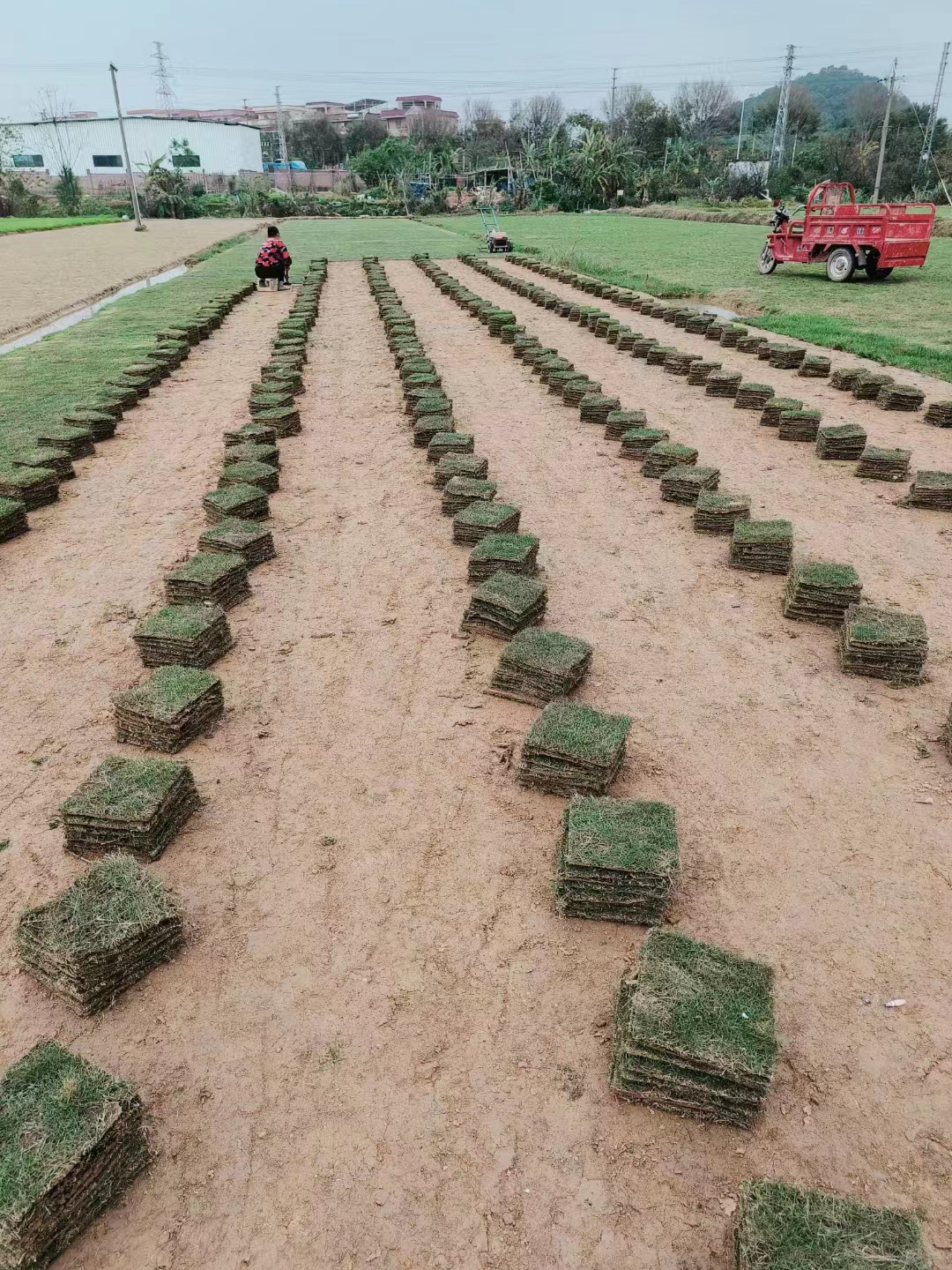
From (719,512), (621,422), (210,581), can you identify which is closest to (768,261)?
(621,422)

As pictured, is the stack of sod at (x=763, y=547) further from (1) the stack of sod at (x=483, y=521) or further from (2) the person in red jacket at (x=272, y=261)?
(2) the person in red jacket at (x=272, y=261)

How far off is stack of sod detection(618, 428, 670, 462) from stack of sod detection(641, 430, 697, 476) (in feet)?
1.74

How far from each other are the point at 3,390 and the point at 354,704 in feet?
44.2

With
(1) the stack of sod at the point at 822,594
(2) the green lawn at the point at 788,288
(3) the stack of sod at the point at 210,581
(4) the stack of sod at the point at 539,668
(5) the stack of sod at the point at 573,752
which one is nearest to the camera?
(5) the stack of sod at the point at 573,752

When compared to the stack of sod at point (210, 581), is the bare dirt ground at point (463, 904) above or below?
below

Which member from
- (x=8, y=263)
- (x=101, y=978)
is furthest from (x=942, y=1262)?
(x=8, y=263)

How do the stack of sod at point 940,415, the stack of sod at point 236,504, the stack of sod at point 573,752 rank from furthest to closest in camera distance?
the stack of sod at point 940,415 < the stack of sod at point 236,504 < the stack of sod at point 573,752

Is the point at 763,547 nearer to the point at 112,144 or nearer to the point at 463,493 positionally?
the point at 463,493

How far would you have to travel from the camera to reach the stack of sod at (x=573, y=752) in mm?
5477

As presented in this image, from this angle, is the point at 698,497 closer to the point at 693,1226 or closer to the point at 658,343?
the point at 693,1226

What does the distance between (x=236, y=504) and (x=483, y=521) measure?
296 centimetres

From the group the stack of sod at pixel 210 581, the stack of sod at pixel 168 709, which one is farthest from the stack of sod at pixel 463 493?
the stack of sod at pixel 168 709

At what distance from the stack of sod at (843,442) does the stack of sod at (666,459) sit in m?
2.10

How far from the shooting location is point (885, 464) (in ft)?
35.9
